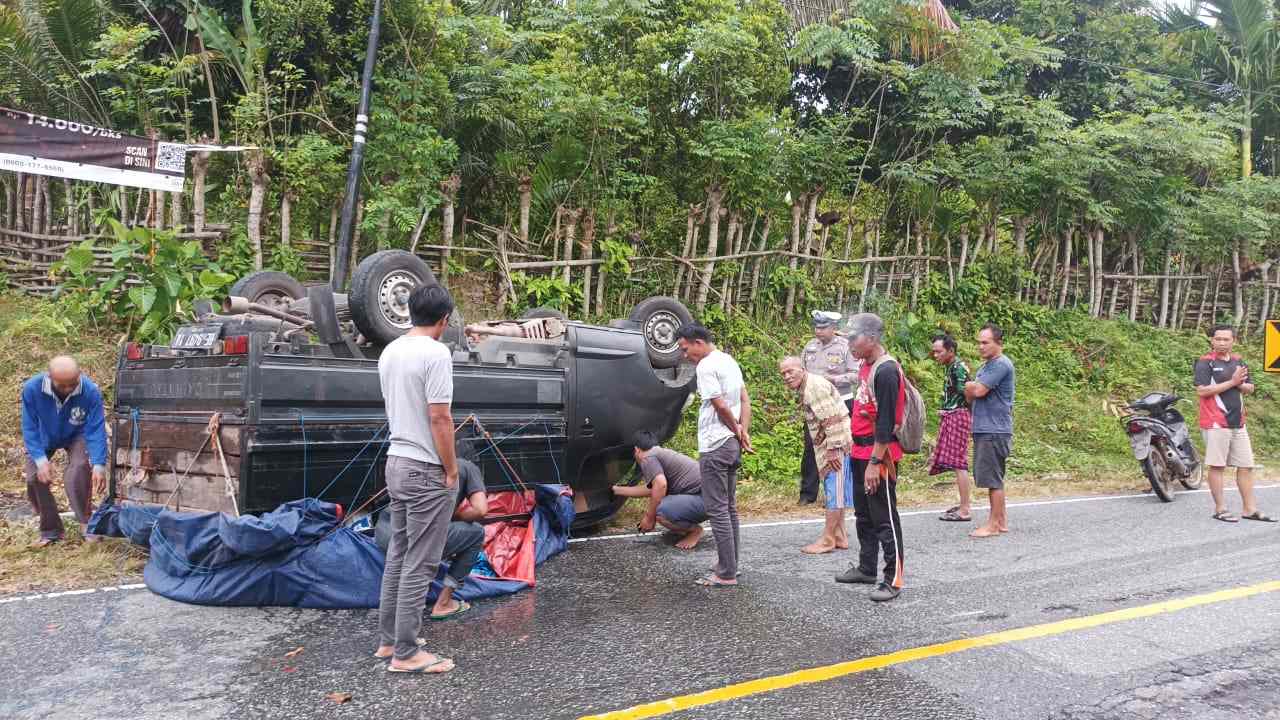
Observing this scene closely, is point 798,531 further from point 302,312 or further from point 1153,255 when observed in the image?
point 1153,255

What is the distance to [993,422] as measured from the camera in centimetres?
743

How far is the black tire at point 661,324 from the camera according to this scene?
29.1ft

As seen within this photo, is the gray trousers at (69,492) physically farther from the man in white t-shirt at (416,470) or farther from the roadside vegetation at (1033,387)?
the roadside vegetation at (1033,387)

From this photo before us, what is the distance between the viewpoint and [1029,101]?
1683 centimetres

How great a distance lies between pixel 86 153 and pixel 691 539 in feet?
28.4

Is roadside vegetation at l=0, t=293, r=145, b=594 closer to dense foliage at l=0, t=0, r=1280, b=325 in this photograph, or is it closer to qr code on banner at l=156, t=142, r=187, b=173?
dense foliage at l=0, t=0, r=1280, b=325

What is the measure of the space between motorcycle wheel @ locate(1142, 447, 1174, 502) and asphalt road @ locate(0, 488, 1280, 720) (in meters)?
3.33

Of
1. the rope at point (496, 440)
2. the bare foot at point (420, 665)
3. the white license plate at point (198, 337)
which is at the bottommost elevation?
the bare foot at point (420, 665)

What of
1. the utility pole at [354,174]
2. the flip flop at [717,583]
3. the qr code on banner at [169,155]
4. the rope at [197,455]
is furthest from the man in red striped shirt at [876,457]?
the qr code on banner at [169,155]

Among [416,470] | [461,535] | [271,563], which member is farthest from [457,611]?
[416,470]

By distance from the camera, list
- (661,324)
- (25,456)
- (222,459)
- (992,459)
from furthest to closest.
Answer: (661,324), (25,456), (992,459), (222,459)

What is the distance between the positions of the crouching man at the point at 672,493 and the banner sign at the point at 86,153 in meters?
7.15

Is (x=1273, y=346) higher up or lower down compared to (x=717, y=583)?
higher up

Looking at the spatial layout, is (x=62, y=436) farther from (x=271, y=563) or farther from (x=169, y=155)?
(x=169, y=155)
